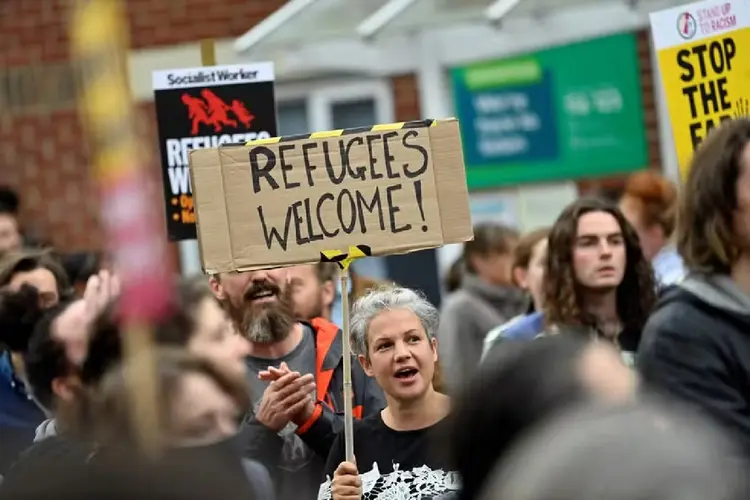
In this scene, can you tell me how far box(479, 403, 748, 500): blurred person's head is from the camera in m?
1.88

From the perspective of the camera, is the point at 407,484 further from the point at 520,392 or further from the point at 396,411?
the point at 520,392

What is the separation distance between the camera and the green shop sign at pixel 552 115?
33.7ft

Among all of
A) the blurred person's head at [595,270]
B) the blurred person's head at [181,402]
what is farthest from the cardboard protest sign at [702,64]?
the blurred person's head at [181,402]

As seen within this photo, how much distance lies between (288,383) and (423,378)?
0.42 meters

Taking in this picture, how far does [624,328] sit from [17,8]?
6.88 m

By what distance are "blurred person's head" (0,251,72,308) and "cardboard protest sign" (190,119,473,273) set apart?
60.6 inches

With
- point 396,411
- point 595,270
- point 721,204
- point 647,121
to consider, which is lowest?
point 396,411

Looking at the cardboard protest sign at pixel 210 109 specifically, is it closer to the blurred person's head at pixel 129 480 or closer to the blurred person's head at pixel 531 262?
the blurred person's head at pixel 531 262

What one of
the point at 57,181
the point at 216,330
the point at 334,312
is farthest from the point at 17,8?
the point at 216,330

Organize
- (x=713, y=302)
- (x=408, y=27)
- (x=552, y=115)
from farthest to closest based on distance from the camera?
1. (x=552, y=115)
2. (x=408, y=27)
3. (x=713, y=302)

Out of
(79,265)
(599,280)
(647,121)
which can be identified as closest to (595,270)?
(599,280)

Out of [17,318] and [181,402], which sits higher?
[17,318]

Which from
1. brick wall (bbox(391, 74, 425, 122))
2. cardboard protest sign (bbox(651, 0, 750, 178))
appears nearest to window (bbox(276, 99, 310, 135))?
brick wall (bbox(391, 74, 425, 122))

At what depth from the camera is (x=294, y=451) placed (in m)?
5.22
